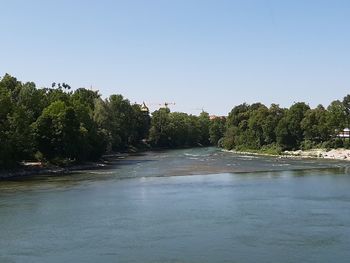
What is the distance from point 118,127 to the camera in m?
98.6

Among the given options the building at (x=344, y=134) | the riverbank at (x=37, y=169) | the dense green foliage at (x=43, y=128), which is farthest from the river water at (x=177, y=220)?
the building at (x=344, y=134)

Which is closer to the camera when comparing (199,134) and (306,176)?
(306,176)

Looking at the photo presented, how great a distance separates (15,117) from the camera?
5228 centimetres

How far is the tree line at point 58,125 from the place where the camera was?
52.4 metres

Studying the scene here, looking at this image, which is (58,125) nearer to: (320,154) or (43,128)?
(43,128)

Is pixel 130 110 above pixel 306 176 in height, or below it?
above

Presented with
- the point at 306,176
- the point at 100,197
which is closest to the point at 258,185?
the point at 306,176

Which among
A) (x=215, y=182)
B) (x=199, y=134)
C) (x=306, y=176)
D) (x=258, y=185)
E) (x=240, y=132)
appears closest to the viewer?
(x=258, y=185)

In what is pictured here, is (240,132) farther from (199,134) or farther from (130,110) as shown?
(199,134)

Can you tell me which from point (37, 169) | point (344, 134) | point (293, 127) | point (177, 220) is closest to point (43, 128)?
point (37, 169)

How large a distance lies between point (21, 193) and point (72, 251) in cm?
1722

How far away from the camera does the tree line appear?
5241 centimetres

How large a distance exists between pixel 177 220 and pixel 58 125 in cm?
3700

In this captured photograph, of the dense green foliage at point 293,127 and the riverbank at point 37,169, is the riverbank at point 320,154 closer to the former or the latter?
the dense green foliage at point 293,127
